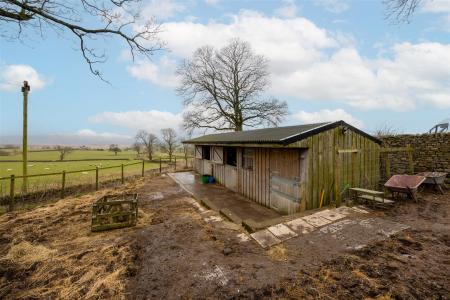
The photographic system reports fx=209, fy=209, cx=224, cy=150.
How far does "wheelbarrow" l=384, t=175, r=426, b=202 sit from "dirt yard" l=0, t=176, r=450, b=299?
862 mm

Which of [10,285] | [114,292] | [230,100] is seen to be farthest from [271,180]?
[230,100]

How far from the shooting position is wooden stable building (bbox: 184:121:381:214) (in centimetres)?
612

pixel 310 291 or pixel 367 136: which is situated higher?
pixel 367 136

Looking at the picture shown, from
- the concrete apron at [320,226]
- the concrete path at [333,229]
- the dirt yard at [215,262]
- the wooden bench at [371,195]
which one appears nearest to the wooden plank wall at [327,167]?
the wooden bench at [371,195]

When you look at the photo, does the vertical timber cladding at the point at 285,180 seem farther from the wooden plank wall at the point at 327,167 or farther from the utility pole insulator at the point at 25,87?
the utility pole insulator at the point at 25,87

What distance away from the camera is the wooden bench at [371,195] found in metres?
5.90

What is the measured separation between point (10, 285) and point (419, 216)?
8708 millimetres

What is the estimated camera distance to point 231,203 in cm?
817

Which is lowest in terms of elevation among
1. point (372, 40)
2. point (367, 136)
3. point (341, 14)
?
point (367, 136)

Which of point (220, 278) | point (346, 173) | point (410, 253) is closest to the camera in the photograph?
point (220, 278)

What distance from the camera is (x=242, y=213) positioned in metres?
7.03

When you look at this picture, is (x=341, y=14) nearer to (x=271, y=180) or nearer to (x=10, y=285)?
(x=271, y=180)

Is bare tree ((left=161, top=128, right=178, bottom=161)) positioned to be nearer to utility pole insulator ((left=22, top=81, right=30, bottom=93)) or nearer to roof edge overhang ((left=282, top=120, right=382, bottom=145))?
utility pole insulator ((left=22, top=81, right=30, bottom=93))

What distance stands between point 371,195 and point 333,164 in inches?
54.9
